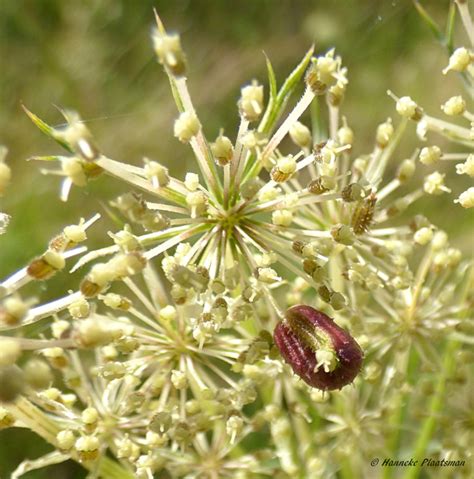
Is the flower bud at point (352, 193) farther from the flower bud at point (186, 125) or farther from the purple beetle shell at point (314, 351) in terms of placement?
the flower bud at point (186, 125)

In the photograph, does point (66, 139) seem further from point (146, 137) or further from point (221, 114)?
point (221, 114)

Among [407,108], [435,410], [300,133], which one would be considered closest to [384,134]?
[407,108]

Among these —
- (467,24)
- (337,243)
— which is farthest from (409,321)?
(467,24)

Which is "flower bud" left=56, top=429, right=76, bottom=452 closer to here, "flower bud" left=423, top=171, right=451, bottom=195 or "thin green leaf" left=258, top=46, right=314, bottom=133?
"thin green leaf" left=258, top=46, right=314, bottom=133

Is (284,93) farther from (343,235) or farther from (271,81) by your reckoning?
(343,235)

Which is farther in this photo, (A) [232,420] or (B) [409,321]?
(B) [409,321]

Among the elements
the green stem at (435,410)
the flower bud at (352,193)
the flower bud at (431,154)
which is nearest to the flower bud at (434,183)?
the flower bud at (431,154)

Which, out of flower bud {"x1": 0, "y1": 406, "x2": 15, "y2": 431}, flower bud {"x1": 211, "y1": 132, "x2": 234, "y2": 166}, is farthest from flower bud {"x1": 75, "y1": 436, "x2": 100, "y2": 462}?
flower bud {"x1": 211, "y1": 132, "x2": 234, "y2": 166}
